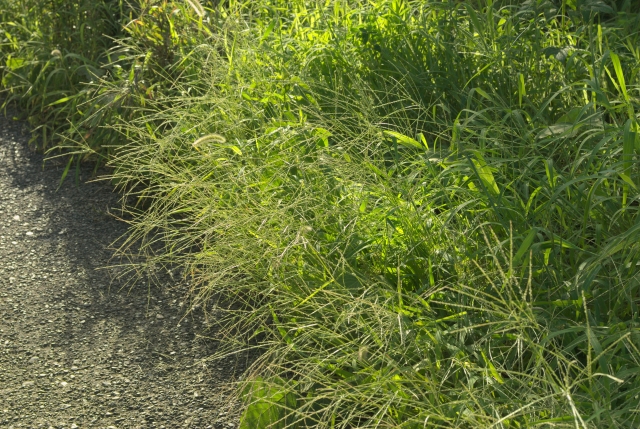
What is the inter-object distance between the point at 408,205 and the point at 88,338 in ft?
3.98

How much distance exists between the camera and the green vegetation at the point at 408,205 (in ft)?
7.28

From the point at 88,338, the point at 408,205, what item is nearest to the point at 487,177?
the point at 408,205

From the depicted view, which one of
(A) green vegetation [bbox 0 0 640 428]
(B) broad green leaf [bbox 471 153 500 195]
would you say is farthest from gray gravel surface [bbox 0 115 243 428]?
(B) broad green leaf [bbox 471 153 500 195]

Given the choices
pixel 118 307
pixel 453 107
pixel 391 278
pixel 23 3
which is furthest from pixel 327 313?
pixel 23 3

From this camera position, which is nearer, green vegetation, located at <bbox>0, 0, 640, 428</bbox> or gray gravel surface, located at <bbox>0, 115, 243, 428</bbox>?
green vegetation, located at <bbox>0, 0, 640, 428</bbox>

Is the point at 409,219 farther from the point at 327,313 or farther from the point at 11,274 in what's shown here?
the point at 11,274

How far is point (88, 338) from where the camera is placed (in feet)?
10.1

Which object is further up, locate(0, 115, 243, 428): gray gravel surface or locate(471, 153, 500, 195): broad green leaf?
locate(471, 153, 500, 195): broad green leaf

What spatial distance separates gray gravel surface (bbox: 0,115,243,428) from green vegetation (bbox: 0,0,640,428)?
0.55 feet

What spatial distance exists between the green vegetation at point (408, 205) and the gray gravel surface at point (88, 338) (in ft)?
0.55

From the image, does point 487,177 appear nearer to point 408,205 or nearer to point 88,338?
point 408,205

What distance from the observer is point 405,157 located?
3.14 meters

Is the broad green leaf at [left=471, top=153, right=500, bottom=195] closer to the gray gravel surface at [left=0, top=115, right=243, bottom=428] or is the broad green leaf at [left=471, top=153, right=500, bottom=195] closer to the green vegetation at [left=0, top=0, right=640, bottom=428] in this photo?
the green vegetation at [left=0, top=0, right=640, bottom=428]

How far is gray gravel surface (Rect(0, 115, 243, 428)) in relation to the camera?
8.91 feet
